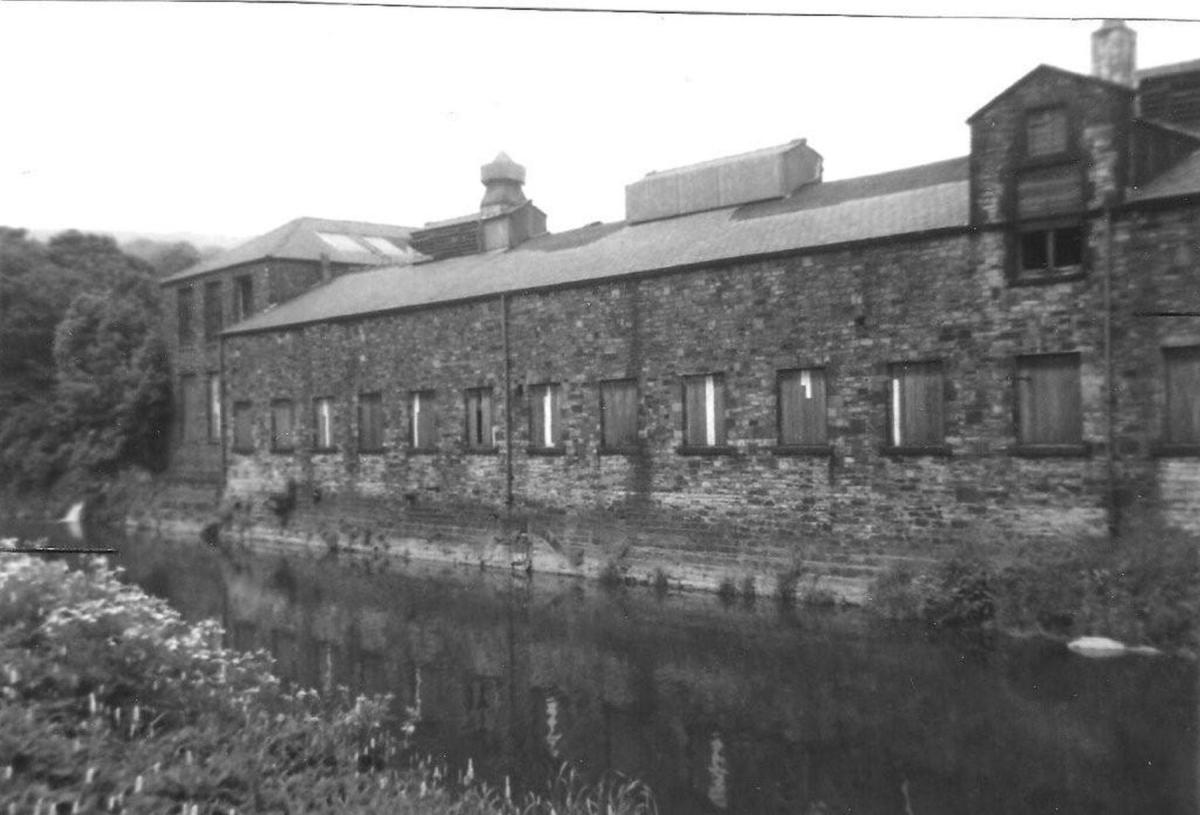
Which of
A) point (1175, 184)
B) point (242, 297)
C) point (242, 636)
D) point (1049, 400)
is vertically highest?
point (242, 297)

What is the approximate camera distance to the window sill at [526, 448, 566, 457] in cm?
1812

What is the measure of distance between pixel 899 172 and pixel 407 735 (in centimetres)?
1309

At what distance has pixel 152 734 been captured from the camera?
226 inches

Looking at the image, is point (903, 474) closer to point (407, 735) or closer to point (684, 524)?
point (684, 524)

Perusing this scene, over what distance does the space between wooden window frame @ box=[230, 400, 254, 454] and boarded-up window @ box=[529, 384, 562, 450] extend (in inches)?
399

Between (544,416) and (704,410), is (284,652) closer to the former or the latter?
(704,410)

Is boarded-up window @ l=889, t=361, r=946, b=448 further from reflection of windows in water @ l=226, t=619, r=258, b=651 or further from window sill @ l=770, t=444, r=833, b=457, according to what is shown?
reflection of windows in water @ l=226, t=619, r=258, b=651

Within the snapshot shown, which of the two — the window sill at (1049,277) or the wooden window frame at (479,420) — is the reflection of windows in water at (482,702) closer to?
the window sill at (1049,277)

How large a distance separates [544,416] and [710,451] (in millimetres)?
3857

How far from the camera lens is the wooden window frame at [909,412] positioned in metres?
13.5

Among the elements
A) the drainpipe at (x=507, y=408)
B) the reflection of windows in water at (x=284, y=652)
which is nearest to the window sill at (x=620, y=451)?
the drainpipe at (x=507, y=408)

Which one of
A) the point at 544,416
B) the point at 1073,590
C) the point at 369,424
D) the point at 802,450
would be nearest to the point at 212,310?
the point at 369,424

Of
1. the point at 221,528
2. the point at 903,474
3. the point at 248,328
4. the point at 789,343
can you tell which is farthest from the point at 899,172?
the point at 221,528

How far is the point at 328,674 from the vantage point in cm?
1091
